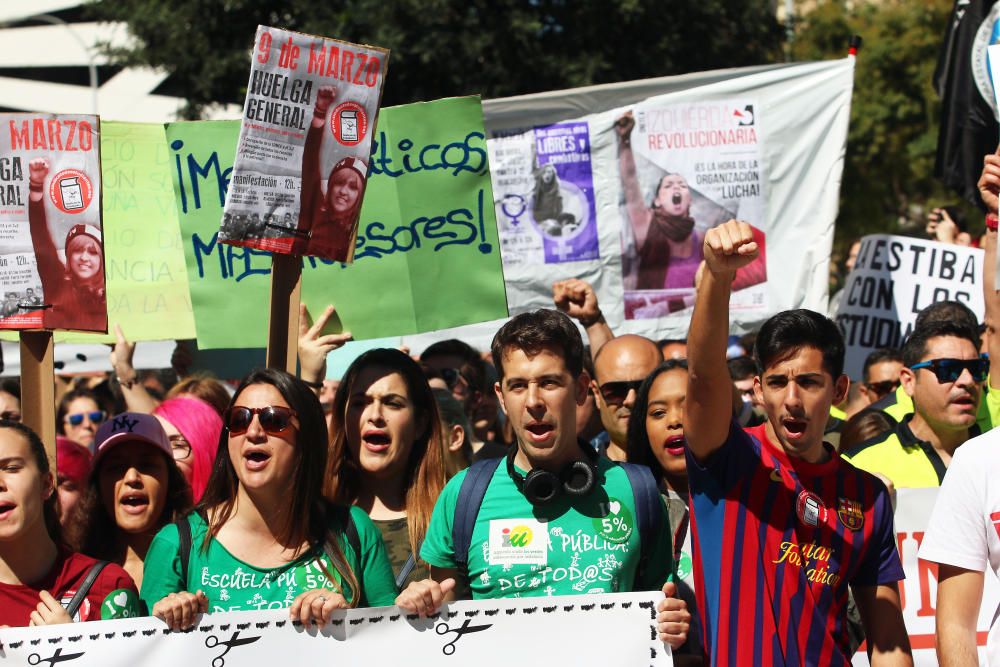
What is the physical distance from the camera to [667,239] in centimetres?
648

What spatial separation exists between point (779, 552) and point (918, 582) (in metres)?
1.50

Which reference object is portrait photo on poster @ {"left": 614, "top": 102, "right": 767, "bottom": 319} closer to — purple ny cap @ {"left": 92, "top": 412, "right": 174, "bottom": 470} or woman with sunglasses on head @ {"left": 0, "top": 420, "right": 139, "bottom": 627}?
purple ny cap @ {"left": 92, "top": 412, "right": 174, "bottom": 470}

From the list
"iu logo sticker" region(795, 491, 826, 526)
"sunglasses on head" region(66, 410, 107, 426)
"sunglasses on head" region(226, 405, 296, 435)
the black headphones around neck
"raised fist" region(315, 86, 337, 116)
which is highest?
"raised fist" region(315, 86, 337, 116)

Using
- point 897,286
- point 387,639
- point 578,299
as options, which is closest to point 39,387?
point 387,639

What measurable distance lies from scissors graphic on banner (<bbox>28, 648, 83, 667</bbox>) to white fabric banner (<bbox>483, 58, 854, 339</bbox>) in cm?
354

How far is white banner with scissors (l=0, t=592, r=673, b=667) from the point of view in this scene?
328 cm

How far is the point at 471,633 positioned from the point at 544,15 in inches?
530

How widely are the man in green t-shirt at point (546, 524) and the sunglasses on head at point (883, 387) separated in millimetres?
3239

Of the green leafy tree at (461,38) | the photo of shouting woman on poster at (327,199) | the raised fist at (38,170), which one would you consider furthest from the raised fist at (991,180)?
the green leafy tree at (461,38)

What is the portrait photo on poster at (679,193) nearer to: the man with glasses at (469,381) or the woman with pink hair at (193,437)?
the man with glasses at (469,381)

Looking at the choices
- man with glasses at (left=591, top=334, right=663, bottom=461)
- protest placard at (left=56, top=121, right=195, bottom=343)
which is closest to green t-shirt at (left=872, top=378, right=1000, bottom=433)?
man with glasses at (left=591, top=334, right=663, bottom=461)

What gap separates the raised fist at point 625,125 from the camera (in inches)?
258

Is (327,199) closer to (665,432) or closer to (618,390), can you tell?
(618,390)

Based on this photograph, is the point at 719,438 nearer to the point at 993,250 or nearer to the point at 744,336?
the point at 993,250
